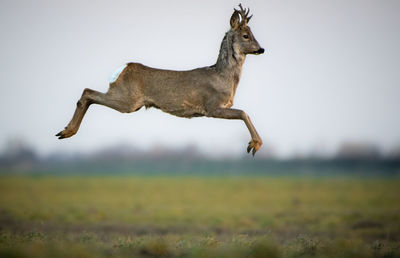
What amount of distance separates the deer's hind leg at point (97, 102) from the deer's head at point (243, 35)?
2867 millimetres

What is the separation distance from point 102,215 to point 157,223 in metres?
4.25

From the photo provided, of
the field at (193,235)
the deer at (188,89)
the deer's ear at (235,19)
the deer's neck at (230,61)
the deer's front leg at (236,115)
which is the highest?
the deer's ear at (235,19)

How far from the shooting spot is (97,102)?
13352 mm

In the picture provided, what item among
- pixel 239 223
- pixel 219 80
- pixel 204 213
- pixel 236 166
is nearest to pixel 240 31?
pixel 219 80

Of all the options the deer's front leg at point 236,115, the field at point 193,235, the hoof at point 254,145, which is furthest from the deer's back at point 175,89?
the field at point 193,235

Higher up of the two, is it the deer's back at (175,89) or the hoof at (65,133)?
the deer's back at (175,89)

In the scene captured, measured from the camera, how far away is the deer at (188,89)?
13.2 m

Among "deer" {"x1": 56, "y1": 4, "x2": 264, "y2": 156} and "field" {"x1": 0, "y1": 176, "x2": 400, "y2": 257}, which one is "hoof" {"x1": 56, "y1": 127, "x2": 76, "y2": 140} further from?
"field" {"x1": 0, "y1": 176, "x2": 400, "y2": 257}

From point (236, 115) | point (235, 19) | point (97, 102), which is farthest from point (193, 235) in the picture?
point (235, 19)

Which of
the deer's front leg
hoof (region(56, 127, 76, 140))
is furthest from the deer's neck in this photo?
hoof (region(56, 127, 76, 140))

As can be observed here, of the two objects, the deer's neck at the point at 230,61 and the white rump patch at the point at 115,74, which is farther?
the deer's neck at the point at 230,61

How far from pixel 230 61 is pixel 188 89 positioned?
128cm

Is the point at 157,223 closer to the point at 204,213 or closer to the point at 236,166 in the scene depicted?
the point at 204,213

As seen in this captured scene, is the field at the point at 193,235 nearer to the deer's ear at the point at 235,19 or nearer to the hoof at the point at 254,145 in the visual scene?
the hoof at the point at 254,145
